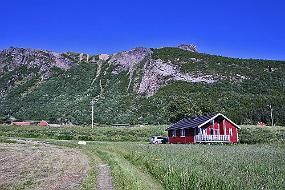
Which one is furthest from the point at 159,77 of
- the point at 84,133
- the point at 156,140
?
the point at 156,140

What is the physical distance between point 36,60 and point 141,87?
2797 inches

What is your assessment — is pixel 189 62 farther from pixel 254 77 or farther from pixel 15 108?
pixel 15 108

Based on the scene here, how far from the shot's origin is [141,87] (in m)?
140

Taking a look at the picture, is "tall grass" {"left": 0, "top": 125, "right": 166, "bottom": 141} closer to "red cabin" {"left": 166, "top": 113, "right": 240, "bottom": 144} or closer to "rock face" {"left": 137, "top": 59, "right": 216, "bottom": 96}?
"red cabin" {"left": 166, "top": 113, "right": 240, "bottom": 144}

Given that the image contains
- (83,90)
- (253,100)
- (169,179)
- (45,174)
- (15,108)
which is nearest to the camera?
(169,179)

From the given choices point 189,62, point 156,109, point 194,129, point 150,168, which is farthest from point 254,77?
point 150,168

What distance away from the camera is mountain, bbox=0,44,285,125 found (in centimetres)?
10850

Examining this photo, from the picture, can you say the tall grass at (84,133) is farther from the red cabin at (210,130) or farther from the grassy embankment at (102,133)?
the red cabin at (210,130)

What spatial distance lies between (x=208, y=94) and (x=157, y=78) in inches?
1140

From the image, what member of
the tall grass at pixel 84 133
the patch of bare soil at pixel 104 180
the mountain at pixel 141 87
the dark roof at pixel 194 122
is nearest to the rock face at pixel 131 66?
the mountain at pixel 141 87

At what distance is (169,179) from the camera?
15.4m

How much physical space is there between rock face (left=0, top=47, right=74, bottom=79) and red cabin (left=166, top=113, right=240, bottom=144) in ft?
402

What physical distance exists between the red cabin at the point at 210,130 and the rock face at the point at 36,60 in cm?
12265

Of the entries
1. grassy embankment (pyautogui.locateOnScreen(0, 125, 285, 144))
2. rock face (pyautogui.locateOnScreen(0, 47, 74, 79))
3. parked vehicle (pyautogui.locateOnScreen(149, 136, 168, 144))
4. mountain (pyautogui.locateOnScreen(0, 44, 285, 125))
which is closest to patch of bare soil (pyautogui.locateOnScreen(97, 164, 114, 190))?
parked vehicle (pyautogui.locateOnScreen(149, 136, 168, 144))
